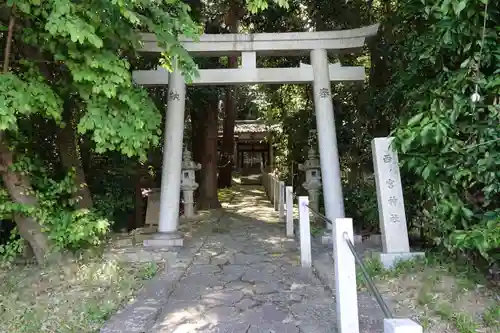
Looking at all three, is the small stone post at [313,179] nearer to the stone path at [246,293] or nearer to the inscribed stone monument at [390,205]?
the stone path at [246,293]

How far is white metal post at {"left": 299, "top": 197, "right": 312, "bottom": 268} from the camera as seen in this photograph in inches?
241

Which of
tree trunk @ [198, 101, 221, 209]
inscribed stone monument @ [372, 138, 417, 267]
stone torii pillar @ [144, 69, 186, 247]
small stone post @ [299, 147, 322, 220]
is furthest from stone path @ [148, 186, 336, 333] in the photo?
tree trunk @ [198, 101, 221, 209]

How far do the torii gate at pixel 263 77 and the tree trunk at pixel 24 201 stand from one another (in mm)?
2150

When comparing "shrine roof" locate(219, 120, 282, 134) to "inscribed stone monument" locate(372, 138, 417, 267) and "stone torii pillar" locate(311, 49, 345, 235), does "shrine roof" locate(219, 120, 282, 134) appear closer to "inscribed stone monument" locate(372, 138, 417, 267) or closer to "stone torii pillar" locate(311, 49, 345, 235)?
"stone torii pillar" locate(311, 49, 345, 235)

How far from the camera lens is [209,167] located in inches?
562

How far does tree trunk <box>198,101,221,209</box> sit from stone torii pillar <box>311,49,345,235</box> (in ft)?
20.3

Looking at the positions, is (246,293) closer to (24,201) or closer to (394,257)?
(394,257)

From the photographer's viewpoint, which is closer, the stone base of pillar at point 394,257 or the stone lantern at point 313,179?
the stone base of pillar at point 394,257

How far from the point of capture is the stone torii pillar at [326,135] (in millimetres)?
8125

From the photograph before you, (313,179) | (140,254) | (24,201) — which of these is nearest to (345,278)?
(140,254)

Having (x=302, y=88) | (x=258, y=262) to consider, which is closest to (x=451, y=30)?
(x=258, y=262)

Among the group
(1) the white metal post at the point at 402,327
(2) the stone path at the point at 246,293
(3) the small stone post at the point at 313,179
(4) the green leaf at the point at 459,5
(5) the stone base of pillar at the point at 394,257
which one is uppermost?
(4) the green leaf at the point at 459,5

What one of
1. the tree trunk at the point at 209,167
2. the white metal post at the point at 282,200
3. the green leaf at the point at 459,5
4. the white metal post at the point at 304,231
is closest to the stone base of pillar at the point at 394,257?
the white metal post at the point at 304,231

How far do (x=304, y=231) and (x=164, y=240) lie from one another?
2.70 metres
